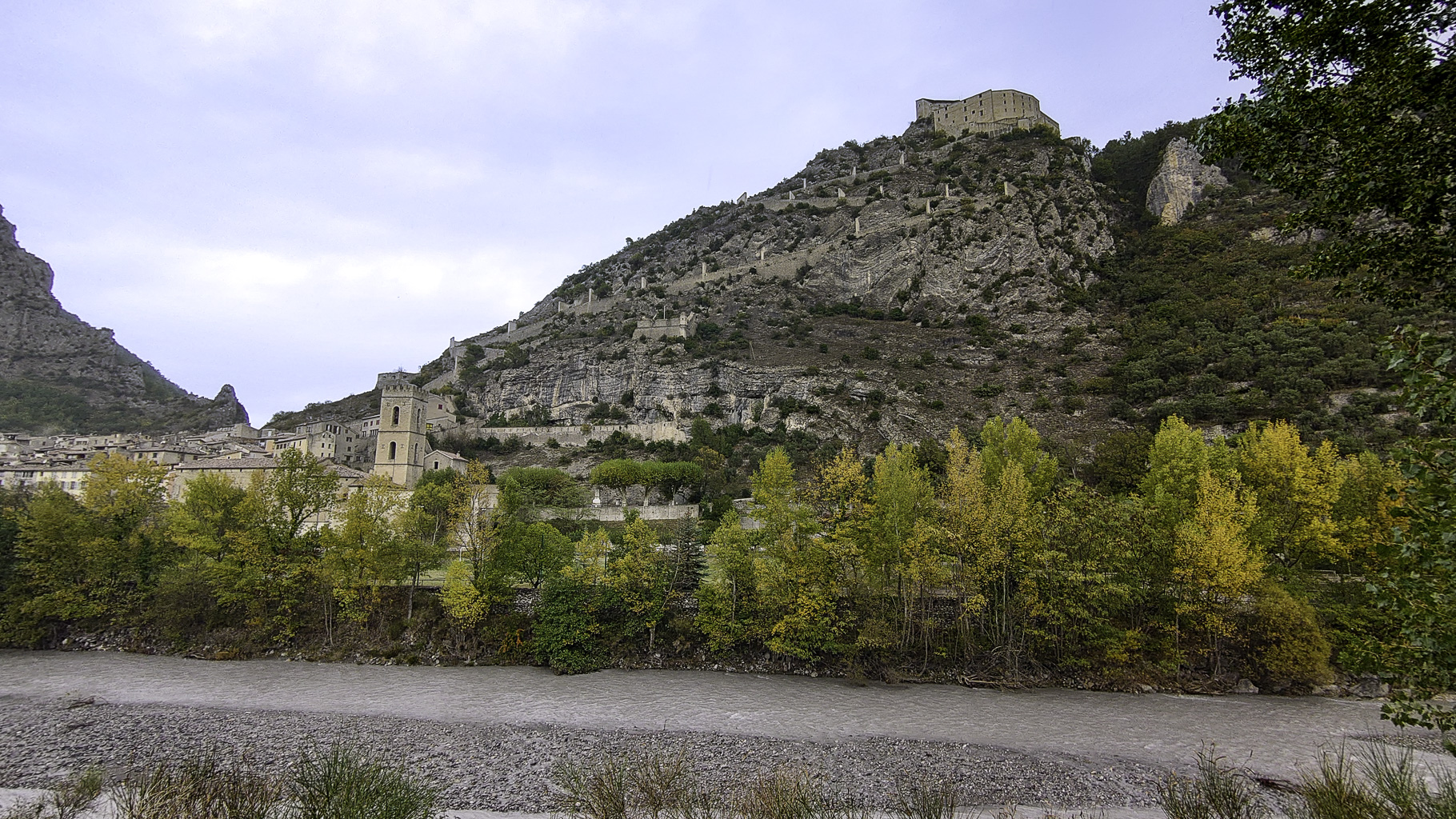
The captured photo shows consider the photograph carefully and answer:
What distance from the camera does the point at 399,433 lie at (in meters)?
57.2

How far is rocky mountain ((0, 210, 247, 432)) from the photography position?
308 feet

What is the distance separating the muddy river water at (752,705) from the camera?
18.0 meters

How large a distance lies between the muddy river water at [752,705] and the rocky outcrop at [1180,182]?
7806 centimetres

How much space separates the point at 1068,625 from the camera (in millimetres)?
23438

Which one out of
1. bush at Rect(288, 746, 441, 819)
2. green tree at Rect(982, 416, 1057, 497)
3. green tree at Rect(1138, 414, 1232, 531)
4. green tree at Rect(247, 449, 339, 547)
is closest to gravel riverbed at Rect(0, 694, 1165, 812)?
bush at Rect(288, 746, 441, 819)

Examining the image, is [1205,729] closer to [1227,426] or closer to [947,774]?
[947,774]

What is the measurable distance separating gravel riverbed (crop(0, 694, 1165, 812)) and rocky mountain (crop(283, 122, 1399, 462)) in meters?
34.5

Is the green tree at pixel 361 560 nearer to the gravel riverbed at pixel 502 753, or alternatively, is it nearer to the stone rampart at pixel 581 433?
the gravel riverbed at pixel 502 753

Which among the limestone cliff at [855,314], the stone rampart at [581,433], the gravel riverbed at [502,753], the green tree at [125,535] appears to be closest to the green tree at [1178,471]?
the gravel riverbed at [502,753]

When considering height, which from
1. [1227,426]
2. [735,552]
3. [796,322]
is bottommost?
[735,552]

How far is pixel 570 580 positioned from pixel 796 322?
61.0 meters

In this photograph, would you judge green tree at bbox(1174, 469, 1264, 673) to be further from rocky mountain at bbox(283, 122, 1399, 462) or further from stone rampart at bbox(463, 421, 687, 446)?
stone rampart at bbox(463, 421, 687, 446)

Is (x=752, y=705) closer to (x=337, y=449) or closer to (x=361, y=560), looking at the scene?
(x=361, y=560)

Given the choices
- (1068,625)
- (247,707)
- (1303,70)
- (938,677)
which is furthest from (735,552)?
(1303,70)
